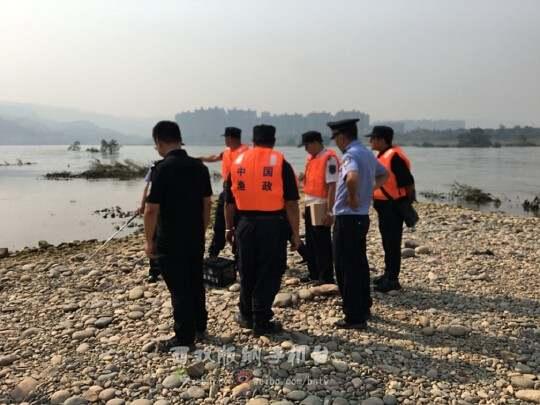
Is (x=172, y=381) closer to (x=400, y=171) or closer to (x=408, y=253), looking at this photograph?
(x=400, y=171)

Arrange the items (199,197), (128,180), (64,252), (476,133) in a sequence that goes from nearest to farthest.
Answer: (199,197) → (64,252) → (128,180) → (476,133)

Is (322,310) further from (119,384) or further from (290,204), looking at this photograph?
(119,384)

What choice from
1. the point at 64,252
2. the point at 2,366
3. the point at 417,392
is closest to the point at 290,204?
the point at 417,392

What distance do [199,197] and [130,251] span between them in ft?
18.3

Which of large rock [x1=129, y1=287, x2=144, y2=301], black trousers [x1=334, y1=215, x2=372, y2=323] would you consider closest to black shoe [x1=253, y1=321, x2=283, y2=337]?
black trousers [x1=334, y1=215, x2=372, y2=323]

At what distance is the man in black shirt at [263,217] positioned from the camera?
4121 mm

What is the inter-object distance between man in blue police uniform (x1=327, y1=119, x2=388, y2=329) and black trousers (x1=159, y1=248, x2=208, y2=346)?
1396 millimetres

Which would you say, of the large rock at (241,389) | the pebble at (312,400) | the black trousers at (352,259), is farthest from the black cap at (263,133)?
the pebble at (312,400)

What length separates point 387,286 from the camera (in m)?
5.58

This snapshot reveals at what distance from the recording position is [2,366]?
13.6ft

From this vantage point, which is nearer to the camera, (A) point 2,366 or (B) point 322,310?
(A) point 2,366

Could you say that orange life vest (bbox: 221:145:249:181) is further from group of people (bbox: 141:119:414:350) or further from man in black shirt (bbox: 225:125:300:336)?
man in black shirt (bbox: 225:125:300:336)

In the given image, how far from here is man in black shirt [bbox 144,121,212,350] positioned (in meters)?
3.81

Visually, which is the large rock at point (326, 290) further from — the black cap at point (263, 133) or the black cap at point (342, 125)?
the black cap at point (263, 133)
